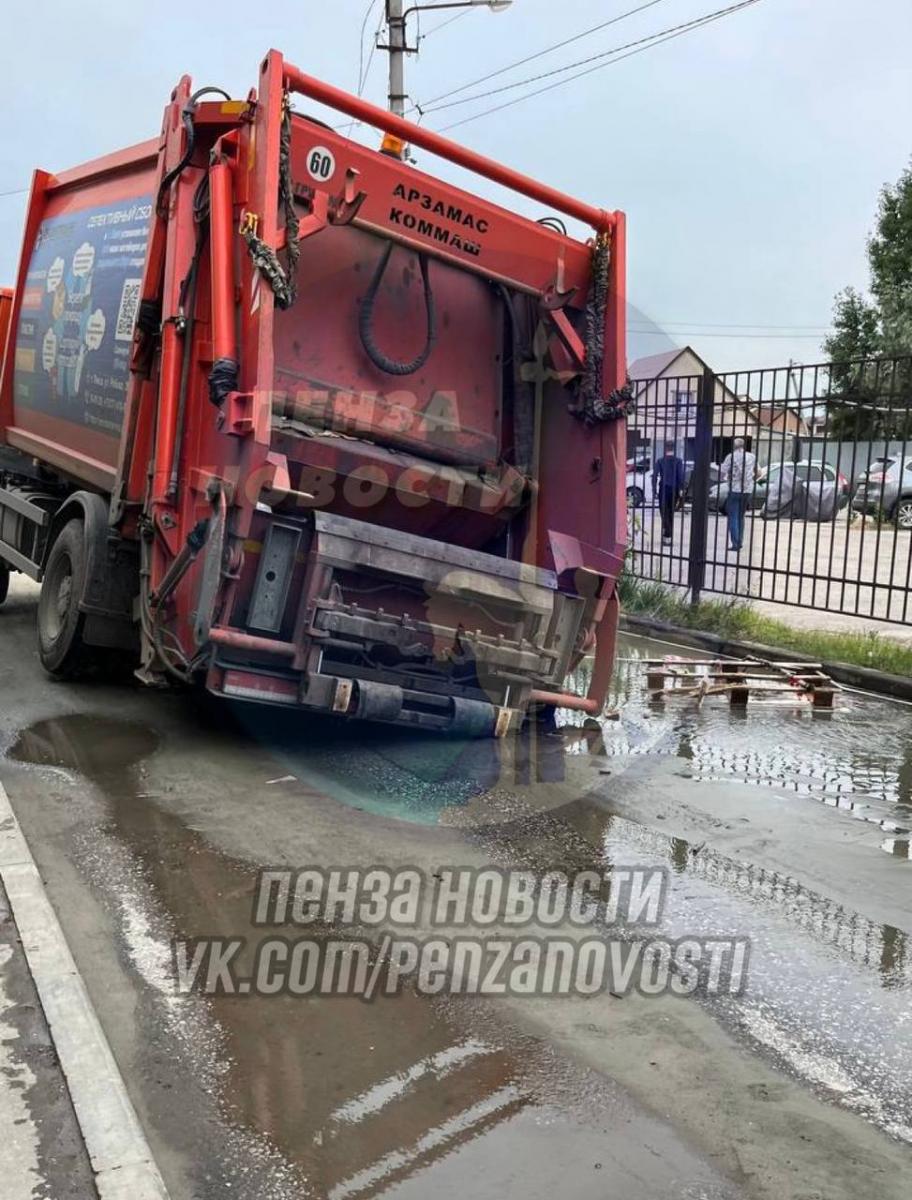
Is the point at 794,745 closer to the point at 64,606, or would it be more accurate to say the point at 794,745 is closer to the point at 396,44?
the point at 64,606

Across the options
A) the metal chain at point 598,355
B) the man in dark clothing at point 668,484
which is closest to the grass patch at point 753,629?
the man in dark clothing at point 668,484

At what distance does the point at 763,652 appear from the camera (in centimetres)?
887

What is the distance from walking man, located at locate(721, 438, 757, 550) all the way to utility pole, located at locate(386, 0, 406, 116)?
458 inches

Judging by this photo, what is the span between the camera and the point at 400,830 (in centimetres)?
476

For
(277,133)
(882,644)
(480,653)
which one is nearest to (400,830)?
(480,653)

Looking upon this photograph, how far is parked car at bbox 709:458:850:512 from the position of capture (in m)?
9.64

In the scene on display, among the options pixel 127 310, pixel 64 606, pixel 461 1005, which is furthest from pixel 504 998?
pixel 127 310

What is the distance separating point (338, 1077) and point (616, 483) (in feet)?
13.0

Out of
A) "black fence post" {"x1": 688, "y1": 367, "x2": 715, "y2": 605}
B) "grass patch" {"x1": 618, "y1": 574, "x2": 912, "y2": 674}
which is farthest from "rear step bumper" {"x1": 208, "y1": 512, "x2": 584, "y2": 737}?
"black fence post" {"x1": 688, "y1": 367, "x2": 715, "y2": 605}

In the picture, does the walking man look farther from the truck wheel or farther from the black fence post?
the truck wheel

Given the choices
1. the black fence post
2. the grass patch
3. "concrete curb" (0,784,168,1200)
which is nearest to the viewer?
"concrete curb" (0,784,168,1200)

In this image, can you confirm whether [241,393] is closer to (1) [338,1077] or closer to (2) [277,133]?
(2) [277,133]

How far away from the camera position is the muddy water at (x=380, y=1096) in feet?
8.41

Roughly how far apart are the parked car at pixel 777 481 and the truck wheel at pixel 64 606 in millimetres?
5719
